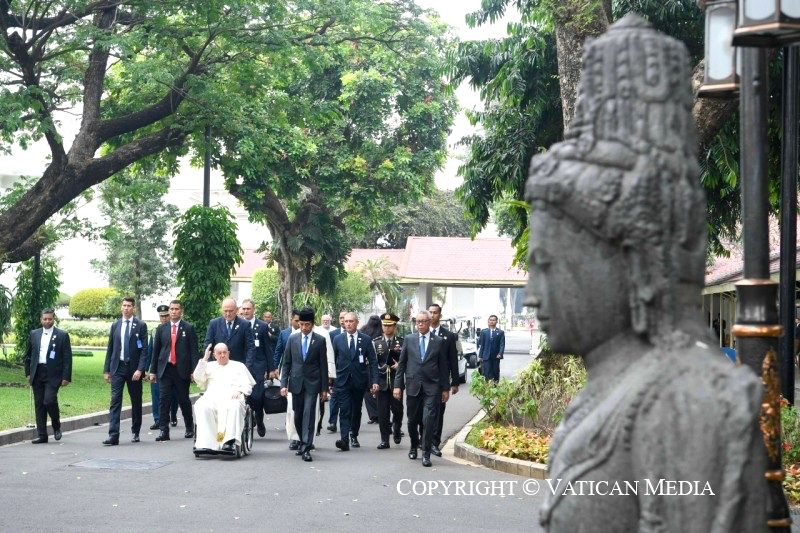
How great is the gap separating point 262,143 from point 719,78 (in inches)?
769

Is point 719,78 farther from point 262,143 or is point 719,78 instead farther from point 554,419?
point 262,143

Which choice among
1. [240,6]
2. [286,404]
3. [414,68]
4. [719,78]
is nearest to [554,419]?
[286,404]

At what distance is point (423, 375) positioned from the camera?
1457 cm

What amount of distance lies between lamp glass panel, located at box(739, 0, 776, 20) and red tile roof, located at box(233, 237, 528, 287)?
38.9 metres

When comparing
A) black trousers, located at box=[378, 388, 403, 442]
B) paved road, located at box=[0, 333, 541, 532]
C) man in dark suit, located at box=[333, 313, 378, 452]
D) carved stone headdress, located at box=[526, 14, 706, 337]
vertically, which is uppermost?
carved stone headdress, located at box=[526, 14, 706, 337]

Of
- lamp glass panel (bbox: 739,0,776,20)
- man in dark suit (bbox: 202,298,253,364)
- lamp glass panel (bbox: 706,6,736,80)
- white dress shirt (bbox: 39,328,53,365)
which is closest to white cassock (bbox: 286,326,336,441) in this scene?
man in dark suit (bbox: 202,298,253,364)

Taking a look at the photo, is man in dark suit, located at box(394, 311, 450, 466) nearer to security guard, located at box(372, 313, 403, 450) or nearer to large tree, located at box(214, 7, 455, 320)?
security guard, located at box(372, 313, 403, 450)

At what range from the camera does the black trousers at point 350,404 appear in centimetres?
1567

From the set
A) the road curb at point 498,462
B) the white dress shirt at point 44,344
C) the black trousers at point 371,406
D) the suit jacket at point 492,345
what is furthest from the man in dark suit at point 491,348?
the white dress shirt at point 44,344

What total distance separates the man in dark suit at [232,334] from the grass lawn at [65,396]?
118 inches

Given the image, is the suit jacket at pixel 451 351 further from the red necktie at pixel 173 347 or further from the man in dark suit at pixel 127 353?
the man in dark suit at pixel 127 353

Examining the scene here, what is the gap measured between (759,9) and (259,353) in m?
12.3

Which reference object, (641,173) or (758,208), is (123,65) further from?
(641,173)

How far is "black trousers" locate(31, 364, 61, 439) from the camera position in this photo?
15.5m
